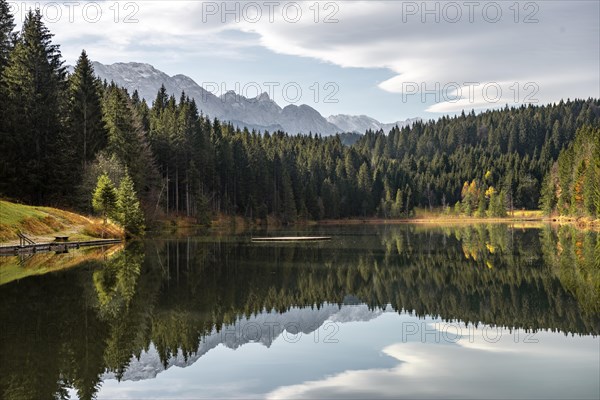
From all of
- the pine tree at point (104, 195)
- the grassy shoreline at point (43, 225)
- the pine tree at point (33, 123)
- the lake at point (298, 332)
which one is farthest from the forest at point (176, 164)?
the lake at point (298, 332)

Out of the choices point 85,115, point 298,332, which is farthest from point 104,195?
point 298,332

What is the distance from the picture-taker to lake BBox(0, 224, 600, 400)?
40.0 feet

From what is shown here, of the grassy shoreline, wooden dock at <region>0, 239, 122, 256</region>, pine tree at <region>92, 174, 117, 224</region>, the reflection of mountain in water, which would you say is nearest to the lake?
the reflection of mountain in water

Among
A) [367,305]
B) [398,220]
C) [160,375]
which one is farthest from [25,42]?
[398,220]

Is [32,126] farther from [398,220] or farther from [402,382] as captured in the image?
[398,220]

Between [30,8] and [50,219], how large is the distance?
28851 mm

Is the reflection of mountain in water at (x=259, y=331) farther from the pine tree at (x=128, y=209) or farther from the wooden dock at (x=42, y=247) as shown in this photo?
the pine tree at (x=128, y=209)

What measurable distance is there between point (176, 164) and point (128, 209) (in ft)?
132

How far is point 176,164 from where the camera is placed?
10144 cm

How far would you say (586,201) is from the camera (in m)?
99.1

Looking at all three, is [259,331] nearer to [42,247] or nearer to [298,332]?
[298,332]

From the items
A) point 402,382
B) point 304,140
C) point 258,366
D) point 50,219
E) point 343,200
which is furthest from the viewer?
point 304,140

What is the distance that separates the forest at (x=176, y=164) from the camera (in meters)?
61.1

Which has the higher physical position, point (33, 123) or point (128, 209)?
point (33, 123)
